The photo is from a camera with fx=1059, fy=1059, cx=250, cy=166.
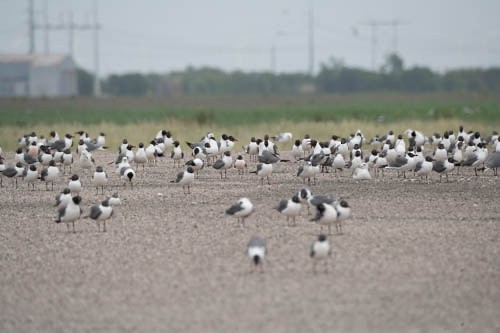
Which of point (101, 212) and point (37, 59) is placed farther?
point (37, 59)

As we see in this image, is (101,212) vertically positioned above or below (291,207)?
below

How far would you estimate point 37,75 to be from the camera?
12106cm

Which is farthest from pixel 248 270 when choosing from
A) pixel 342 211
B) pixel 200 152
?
pixel 200 152

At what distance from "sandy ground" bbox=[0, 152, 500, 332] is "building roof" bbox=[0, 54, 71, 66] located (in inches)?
4017

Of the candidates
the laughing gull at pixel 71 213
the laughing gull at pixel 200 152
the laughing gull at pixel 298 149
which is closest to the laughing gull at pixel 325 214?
the laughing gull at pixel 71 213

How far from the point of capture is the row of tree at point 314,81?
4749 inches

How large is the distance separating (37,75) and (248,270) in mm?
110739

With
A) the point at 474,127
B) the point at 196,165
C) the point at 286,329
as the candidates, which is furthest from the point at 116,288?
the point at 474,127

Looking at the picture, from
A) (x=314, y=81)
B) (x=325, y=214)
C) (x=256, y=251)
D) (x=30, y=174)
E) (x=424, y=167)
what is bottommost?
(x=256, y=251)

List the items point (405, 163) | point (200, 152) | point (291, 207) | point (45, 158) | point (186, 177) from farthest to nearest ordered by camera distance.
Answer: point (45, 158) < point (200, 152) < point (405, 163) < point (186, 177) < point (291, 207)

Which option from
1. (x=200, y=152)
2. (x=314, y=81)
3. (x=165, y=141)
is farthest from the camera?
(x=314, y=81)

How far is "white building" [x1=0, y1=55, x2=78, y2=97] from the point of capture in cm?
12062

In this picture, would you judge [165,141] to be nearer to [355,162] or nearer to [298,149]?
[298,149]

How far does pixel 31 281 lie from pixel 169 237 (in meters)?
3.12
